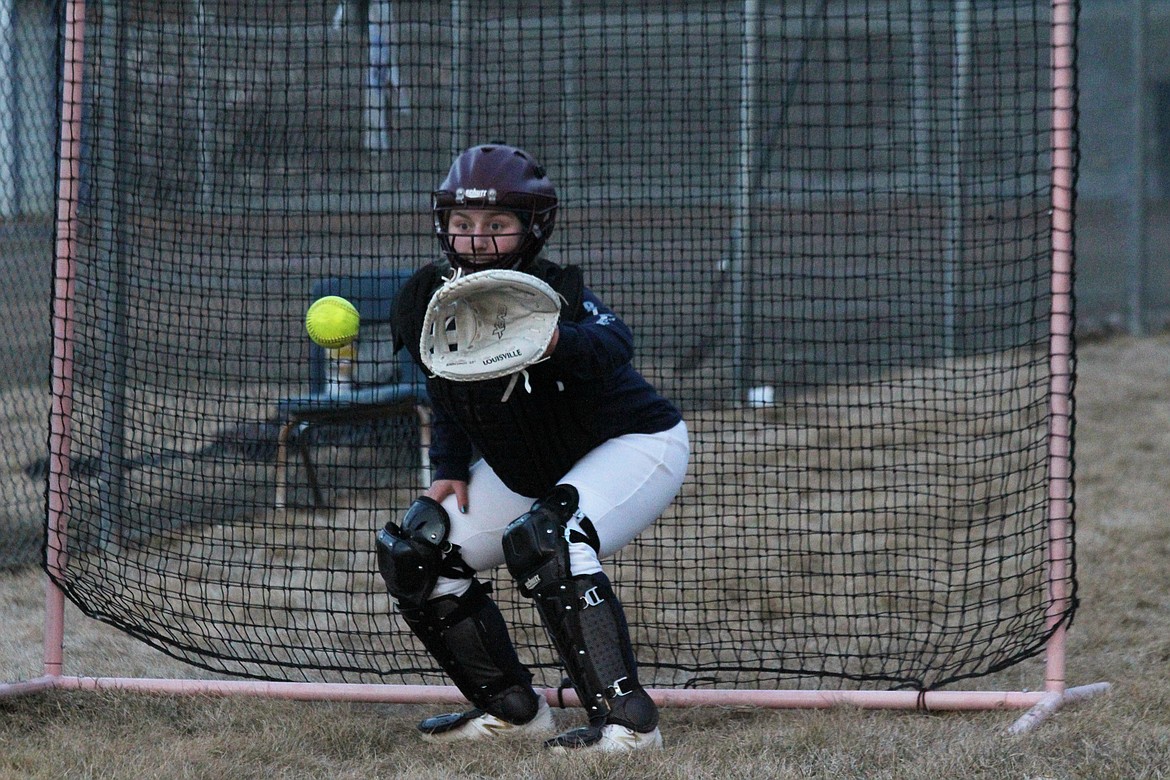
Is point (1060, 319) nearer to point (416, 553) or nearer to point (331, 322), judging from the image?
point (416, 553)

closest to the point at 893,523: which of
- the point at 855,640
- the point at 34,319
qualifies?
the point at 855,640

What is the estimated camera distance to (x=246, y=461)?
5.11 metres

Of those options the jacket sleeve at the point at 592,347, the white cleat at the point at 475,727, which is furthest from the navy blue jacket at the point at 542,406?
the white cleat at the point at 475,727

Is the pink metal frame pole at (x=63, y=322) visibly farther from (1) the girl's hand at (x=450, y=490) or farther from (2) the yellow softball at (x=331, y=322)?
(1) the girl's hand at (x=450, y=490)

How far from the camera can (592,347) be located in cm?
314

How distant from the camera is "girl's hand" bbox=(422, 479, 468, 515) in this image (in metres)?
3.53

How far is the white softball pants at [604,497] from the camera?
3.36m

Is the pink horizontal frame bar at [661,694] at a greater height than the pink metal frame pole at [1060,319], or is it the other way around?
the pink metal frame pole at [1060,319]

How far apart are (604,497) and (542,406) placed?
0.29m

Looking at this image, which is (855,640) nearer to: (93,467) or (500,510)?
(500,510)

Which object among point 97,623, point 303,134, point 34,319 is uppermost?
point 303,134

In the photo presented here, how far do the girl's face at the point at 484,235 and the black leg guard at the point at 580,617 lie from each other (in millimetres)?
667

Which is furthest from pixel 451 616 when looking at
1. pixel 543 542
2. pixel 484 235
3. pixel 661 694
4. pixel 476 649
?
pixel 484 235

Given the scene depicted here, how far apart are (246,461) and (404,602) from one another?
73.6 inches
